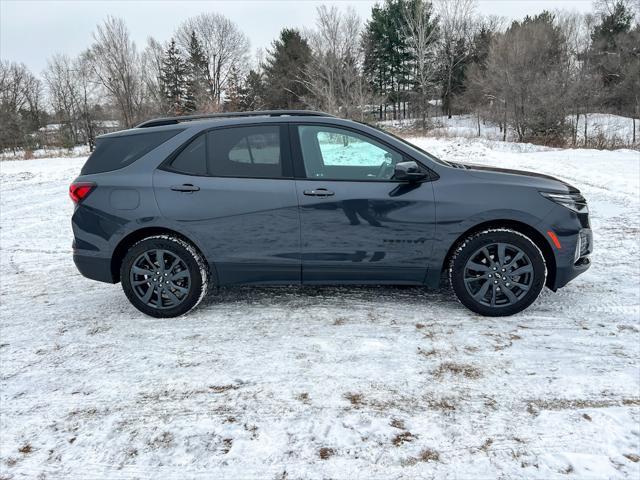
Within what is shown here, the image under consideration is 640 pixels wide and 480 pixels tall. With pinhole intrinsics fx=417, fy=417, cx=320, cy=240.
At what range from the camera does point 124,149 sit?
3.84 metres

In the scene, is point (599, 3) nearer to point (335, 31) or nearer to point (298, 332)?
point (335, 31)

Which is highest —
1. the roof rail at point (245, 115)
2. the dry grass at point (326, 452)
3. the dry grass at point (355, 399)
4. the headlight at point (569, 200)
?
the roof rail at point (245, 115)

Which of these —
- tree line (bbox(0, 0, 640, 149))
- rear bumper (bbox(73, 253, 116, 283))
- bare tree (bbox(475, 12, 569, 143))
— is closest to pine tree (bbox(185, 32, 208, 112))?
tree line (bbox(0, 0, 640, 149))

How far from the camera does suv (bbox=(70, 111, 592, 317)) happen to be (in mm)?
3549

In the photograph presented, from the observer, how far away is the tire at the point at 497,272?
3.52m

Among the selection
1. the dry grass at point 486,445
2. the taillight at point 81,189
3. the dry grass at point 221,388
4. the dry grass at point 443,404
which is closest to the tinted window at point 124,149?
the taillight at point 81,189

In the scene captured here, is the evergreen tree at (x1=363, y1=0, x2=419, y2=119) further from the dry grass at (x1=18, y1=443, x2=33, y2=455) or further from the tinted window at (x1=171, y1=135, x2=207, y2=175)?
the dry grass at (x1=18, y1=443, x2=33, y2=455)

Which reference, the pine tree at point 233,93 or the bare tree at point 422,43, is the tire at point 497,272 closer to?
the pine tree at point 233,93

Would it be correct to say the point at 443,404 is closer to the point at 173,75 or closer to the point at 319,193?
the point at 319,193

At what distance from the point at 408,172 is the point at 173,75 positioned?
5030 cm

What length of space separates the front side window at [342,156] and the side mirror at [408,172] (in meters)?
0.10

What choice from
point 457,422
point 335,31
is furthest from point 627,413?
point 335,31

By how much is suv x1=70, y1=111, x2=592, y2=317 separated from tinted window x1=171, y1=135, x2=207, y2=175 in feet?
0.03

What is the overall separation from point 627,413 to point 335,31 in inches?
1436
